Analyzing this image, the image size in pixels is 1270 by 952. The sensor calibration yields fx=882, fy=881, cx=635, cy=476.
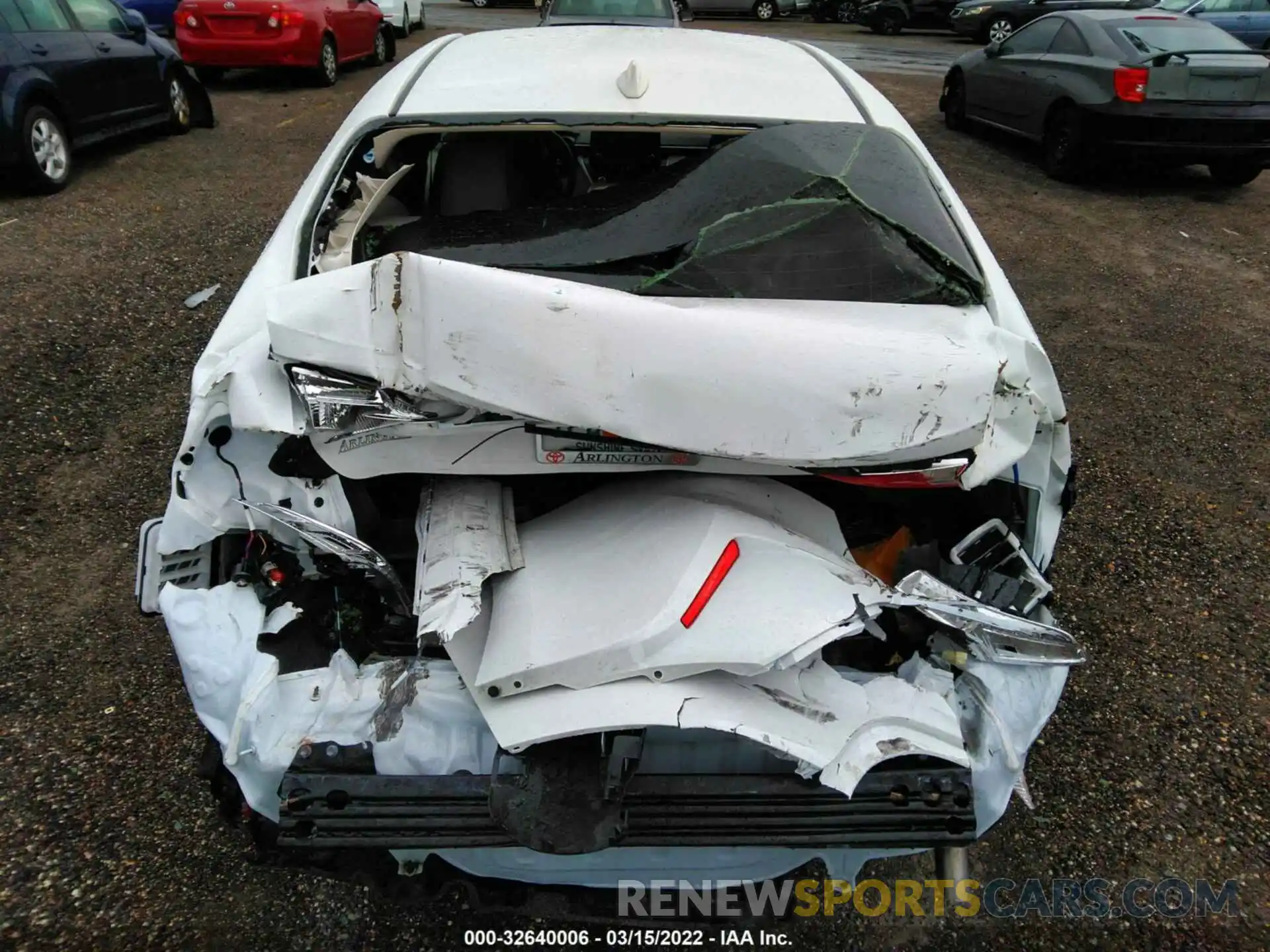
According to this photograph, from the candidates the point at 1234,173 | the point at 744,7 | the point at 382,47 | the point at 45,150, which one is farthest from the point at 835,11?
the point at 45,150

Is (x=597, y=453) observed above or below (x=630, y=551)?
above

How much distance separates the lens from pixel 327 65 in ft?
33.0

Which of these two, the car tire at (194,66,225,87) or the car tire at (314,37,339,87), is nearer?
the car tire at (314,37,339,87)

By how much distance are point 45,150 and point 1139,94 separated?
8.22m

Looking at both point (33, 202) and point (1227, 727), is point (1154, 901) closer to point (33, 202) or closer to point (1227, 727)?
point (1227, 727)

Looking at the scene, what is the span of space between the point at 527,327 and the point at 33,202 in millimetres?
6336

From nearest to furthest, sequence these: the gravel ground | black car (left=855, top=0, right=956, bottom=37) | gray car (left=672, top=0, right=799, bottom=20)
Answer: the gravel ground, black car (left=855, top=0, right=956, bottom=37), gray car (left=672, top=0, right=799, bottom=20)

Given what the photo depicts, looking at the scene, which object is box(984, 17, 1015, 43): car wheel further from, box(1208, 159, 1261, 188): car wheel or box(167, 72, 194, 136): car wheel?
box(167, 72, 194, 136): car wheel

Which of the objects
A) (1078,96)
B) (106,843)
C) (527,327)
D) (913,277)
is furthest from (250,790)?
(1078,96)

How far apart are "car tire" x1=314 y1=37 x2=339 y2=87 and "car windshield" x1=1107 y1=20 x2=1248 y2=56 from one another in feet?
26.2

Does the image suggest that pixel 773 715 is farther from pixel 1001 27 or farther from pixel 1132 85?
pixel 1001 27

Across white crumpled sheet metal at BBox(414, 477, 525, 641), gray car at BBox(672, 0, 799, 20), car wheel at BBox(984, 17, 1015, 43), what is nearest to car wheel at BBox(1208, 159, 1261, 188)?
white crumpled sheet metal at BBox(414, 477, 525, 641)

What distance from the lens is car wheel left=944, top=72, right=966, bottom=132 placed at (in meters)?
9.27

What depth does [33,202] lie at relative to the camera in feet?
20.4
